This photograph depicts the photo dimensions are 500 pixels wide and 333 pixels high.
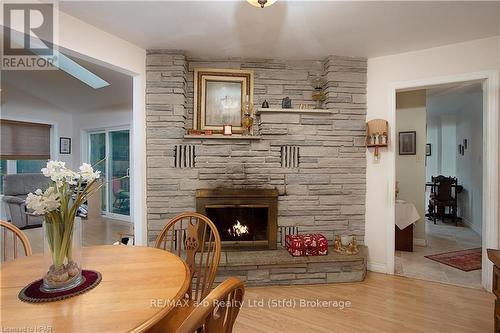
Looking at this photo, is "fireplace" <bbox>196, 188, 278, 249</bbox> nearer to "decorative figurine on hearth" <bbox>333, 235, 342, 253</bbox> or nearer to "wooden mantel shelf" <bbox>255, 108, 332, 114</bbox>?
"decorative figurine on hearth" <bbox>333, 235, 342, 253</bbox>

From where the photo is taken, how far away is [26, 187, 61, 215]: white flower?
101cm

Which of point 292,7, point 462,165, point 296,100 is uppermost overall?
point 292,7

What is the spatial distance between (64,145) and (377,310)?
21.7 ft

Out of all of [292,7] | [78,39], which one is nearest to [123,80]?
[78,39]

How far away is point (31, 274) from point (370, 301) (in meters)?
2.46

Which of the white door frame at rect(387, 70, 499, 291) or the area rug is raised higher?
the white door frame at rect(387, 70, 499, 291)

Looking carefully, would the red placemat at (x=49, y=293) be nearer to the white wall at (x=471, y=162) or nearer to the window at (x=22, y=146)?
the window at (x=22, y=146)

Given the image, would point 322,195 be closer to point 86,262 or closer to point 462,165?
point 86,262

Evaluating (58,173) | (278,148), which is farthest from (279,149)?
(58,173)

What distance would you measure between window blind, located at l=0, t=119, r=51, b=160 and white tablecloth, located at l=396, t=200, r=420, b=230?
22.5ft

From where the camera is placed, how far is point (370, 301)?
2324mm

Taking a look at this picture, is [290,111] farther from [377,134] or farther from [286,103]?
[377,134]

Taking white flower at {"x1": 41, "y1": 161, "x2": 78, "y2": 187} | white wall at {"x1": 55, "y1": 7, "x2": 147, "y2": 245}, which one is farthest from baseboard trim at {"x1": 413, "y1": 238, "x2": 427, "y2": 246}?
white flower at {"x1": 41, "y1": 161, "x2": 78, "y2": 187}

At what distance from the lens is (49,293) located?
3.37 feet
